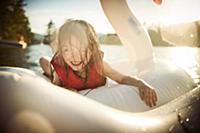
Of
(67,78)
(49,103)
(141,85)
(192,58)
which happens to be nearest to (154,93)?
(141,85)

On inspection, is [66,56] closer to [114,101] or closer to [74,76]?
[74,76]

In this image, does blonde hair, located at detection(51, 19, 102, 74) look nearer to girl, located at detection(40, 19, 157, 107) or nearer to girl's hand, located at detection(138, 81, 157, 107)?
girl, located at detection(40, 19, 157, 107)

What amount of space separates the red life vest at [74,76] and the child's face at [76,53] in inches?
0.7

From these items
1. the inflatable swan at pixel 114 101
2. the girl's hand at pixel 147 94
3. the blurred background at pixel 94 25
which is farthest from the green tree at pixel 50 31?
the girl's hand at pixel 147 94

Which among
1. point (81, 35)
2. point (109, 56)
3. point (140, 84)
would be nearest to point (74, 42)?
point (81, 35)

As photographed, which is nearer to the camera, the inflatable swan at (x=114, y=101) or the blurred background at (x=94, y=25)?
the inflatable swan at (x=114, y=101)

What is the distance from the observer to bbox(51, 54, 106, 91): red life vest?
1.34 meters

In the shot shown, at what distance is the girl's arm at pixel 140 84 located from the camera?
134 cm

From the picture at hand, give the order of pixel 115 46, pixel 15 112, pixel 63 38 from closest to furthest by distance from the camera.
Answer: pixel 15 112, pixel 63 38, pixel 115 46

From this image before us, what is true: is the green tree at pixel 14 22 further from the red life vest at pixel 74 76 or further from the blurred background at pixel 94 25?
the red life vest at pixel 74 76

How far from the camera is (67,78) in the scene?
1349 mm

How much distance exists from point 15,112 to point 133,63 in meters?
0.56

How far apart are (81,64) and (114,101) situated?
0.54 feet

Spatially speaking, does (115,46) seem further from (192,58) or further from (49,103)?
(49,103)
